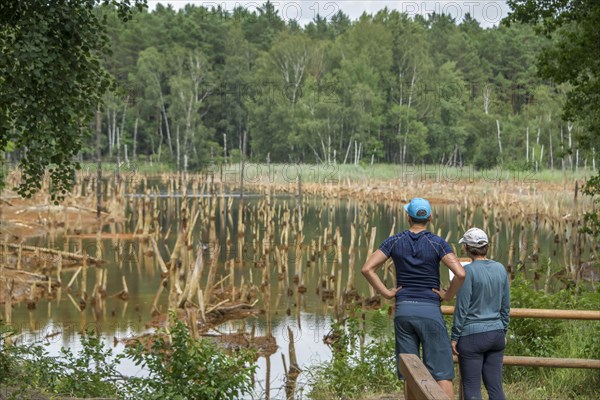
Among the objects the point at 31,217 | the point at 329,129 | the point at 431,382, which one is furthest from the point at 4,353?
the point at 329,129

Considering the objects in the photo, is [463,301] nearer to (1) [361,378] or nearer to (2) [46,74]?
(1) [361,378]

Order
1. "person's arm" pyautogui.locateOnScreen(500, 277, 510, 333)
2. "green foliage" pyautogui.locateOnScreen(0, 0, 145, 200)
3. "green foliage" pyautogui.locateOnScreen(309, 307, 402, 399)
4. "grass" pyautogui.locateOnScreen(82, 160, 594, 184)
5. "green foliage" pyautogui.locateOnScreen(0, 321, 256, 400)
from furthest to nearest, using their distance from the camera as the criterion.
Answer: "grass" pyautogui.locateOnScreen(82, 160, 594, 184)
"green foliage" pyautogui.locateOnScreen(309, 307, 402, 399)
"green foliage" pyautogui.locateOnScreen(0, 321, 256, 400)
"green foliage" pyautogui.locateOnScreen(0, 0, 145, 200)
"person's arm" pyautogui.locateOnScreen(500, 277, 510, 333)

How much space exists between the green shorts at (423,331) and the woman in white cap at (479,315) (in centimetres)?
10

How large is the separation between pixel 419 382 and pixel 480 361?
2256 mm

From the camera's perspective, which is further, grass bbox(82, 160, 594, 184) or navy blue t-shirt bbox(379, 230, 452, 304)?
grass bbox(82, 160, 594, 184)

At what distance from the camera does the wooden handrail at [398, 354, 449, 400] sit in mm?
3396

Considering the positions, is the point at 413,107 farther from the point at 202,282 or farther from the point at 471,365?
the point at 471,365

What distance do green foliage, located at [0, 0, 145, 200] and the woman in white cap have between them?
4.34 meters

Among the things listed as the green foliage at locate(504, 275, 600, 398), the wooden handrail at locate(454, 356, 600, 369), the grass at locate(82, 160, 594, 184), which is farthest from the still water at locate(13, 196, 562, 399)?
the grass at locate(82, 160, 594, 184)

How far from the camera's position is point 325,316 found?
1805 cm

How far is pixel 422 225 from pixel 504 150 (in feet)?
215

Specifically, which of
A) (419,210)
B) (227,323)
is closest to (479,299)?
(419,210)

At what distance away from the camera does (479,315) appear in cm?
563

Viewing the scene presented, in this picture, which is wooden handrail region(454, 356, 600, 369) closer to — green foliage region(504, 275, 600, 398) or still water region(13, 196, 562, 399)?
green foliage region(504, 275, 600, 398)
